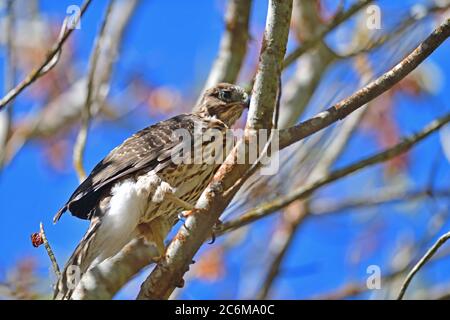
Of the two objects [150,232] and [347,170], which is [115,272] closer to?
[150,232]

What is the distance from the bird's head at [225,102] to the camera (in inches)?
273

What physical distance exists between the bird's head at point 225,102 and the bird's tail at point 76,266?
163 centimetres

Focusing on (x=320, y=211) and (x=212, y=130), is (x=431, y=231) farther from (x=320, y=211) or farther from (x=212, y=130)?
(x=212, y=130)

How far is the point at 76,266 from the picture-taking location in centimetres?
543

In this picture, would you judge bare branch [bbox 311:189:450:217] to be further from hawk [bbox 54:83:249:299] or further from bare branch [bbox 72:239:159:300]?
bare branch [bbox 72:239:159:300]

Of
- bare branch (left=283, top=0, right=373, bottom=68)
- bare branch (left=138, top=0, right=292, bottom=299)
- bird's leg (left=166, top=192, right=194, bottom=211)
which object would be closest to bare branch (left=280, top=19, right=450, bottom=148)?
bare branch (left=138, top=0, right=292, bottom=299)

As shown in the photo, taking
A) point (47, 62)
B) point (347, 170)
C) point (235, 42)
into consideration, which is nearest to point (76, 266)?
point (47, 62)

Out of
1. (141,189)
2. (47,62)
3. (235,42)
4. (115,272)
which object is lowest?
(115,272)

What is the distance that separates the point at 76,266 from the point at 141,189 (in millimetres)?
896

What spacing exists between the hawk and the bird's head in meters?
0.19

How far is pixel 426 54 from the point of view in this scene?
4.80 m

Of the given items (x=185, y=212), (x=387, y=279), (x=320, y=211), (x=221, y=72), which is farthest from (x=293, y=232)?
(x=185, y=212)
